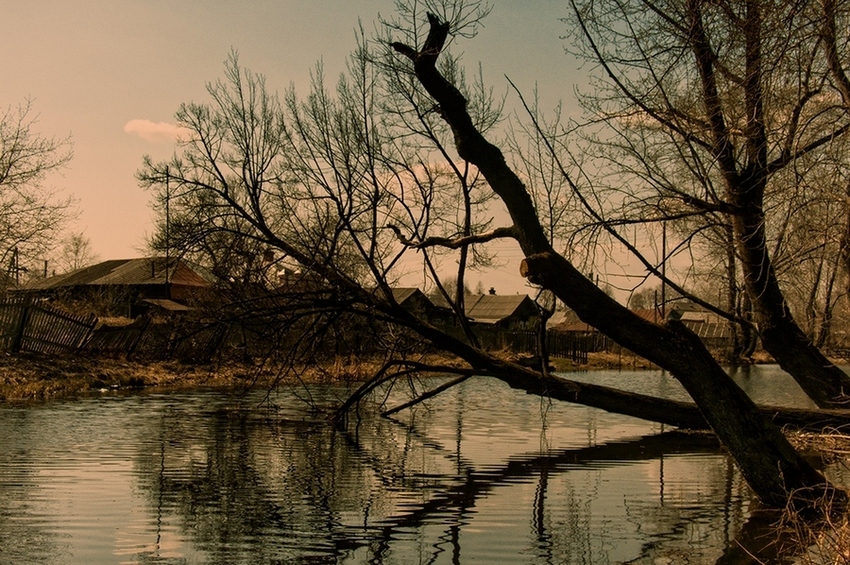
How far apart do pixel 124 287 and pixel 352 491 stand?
142 feet

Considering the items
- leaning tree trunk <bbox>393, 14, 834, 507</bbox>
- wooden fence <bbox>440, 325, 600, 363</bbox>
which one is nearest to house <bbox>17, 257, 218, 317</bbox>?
wooden fence <bbox>440, 325, 600, 363</bbox>

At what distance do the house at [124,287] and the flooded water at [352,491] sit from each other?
28.8 metres

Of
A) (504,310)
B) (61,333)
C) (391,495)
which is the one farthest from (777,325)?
(504,310)

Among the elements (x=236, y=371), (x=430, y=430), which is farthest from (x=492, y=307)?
A: (x=430, y=430)

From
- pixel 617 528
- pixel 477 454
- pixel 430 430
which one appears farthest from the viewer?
pixel 430 430

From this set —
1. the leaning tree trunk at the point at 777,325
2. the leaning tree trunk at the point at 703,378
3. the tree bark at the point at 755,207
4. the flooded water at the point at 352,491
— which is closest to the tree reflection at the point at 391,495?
the flooded water at the point at 352,491

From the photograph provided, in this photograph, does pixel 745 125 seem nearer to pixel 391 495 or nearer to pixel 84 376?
pixel 391 495

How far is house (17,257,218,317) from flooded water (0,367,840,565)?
2883 cm

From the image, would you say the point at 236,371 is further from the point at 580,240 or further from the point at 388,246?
the point at 580,240

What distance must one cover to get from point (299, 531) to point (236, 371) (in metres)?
22.2

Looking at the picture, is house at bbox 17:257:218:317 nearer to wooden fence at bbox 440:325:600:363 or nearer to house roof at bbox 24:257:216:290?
house roof at bbox 24:257:216:290

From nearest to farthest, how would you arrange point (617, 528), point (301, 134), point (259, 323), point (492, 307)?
point (617, 528) < point (259, 323) < point (301, 134) < point (492, 307)

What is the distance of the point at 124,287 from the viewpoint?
166 feet

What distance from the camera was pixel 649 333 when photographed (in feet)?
30.9
